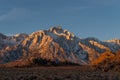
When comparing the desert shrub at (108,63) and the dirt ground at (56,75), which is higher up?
the desert shrub at (108,63)

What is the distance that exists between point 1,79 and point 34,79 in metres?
4.06

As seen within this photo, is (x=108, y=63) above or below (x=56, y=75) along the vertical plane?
above

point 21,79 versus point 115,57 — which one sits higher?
point 115,57

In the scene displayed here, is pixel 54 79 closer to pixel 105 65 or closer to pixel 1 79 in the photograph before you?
pixel 1 79

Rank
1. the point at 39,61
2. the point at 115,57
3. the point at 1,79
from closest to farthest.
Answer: the point at 1,79 < the point at 115,57 < the point at 39,61

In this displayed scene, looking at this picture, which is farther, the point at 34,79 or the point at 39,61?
the point at 39,61

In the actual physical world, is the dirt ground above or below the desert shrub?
below

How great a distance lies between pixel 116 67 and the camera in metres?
Answer: 71.1

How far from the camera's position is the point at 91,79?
38.7m

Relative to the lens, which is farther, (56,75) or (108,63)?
(108,63)

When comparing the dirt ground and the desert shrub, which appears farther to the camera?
the desert shrub

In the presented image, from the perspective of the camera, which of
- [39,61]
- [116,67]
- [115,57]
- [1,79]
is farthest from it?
[39,61]

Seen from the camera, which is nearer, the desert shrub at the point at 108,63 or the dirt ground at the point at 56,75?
the dirt ground at the point at 56,75

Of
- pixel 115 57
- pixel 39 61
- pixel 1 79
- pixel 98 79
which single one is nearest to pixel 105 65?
pixel 115 57
